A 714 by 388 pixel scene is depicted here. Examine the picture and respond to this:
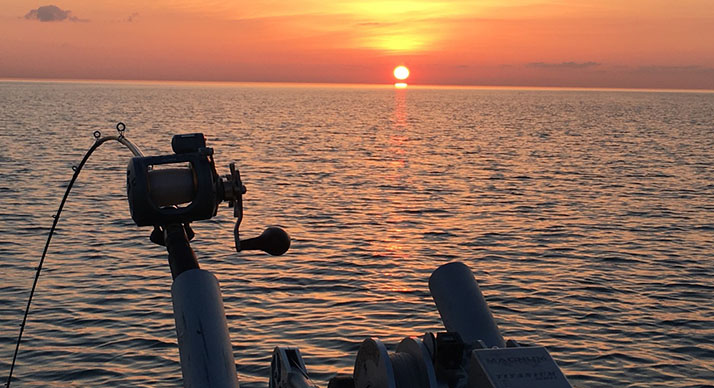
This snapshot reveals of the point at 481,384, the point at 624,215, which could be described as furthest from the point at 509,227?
the point at 481,384

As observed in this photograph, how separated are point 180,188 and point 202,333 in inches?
33.2

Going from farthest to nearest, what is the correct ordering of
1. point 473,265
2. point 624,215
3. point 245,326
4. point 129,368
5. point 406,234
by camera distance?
1. point 624,215
2. point 406,234
3. point 473,265
4. point 245,326
5. point 129,368

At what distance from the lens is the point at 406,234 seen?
26.8m

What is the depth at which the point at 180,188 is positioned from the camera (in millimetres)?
4277

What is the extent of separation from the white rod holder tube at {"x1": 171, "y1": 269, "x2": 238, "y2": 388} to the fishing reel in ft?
1.43

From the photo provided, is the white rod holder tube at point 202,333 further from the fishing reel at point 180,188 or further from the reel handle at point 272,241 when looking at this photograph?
the reel handle at point 272,241

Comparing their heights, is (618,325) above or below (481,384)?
below

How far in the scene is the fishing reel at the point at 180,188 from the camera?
418 centimetres

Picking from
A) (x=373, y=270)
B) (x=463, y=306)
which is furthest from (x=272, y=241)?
(x=373, y=270)

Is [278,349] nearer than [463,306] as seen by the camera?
No

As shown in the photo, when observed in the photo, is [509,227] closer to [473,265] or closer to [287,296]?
[473,265]

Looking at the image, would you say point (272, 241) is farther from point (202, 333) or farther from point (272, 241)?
point (202, 333)

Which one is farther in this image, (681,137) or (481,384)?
(681,137)

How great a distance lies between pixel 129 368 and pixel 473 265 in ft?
33.8
